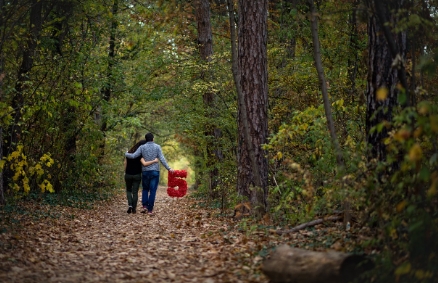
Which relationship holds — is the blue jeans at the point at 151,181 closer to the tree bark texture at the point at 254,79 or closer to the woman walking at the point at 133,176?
the woman walking at the point at 133,176

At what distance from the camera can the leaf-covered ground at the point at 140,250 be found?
625 centimetres

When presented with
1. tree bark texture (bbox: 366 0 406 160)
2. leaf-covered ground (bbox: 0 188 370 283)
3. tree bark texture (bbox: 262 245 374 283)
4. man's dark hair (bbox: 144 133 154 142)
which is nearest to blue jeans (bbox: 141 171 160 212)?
man's dark hair (bbox: 144 133 154 142)

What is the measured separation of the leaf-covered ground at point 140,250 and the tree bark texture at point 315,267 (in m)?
0.43

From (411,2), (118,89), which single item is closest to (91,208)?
(118,89)

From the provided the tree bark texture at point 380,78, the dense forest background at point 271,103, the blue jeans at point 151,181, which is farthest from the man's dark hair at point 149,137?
the tree bark texture at point 380,78

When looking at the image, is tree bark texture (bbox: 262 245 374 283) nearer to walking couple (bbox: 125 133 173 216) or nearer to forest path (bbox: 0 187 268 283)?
forest path (bbox: 0 187 268 283)

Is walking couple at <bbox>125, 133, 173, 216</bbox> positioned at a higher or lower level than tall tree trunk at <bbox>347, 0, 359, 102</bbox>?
lower

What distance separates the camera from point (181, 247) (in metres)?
8.29

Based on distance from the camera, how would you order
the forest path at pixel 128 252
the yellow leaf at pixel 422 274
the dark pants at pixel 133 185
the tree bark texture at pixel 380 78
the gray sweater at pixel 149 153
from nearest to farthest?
the yellow leaf at pixel 422 274 → the forest path at pixel 128 252 → the tree bark texture at pixel 380 78 → the gray sweater at pixel 149 153 → the dark pants at pixel 133 185

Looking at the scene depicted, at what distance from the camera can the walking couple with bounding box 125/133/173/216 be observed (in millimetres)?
14125

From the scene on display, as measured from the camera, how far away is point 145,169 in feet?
46.5

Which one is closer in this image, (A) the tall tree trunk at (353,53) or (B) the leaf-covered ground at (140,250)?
(B) the leaf-covered ground at (140,250)

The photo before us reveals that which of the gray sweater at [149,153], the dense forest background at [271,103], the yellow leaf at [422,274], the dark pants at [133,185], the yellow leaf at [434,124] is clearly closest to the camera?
the yellow leaf at [434,124]

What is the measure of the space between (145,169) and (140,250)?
613 cm
